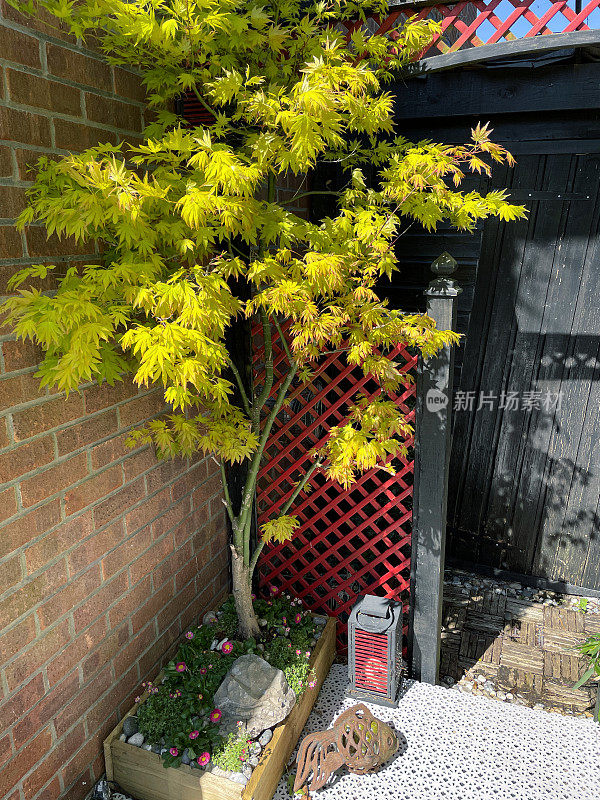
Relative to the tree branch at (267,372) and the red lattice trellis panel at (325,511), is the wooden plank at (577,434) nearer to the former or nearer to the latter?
the red lattice trellis panel at (325,511)

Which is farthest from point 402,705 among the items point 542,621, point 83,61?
point 83,61

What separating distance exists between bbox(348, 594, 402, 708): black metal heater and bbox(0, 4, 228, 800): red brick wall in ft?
3.12

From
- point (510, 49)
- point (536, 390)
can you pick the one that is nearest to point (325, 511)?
point (536, 390)

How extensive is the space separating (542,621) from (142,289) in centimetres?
338

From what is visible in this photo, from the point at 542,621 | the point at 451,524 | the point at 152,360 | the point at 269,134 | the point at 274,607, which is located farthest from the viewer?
the point at 451,524

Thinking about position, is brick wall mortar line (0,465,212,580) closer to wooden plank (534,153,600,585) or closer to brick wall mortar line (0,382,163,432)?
brick wall mortar line (0,382,163,432)

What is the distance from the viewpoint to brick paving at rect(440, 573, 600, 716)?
129 inches

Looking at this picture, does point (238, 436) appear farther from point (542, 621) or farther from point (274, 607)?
point (542, 621)

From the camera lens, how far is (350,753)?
8.63 feet

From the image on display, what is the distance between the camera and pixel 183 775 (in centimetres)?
240

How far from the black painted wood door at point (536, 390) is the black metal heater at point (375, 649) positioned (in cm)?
156

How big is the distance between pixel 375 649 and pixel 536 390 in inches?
80.6

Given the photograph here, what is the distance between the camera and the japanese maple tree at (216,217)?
189 centimetres

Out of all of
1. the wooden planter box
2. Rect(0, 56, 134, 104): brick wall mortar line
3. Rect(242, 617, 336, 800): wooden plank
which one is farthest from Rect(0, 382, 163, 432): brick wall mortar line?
Rect(242, 617, 336, 800): wooden plank
